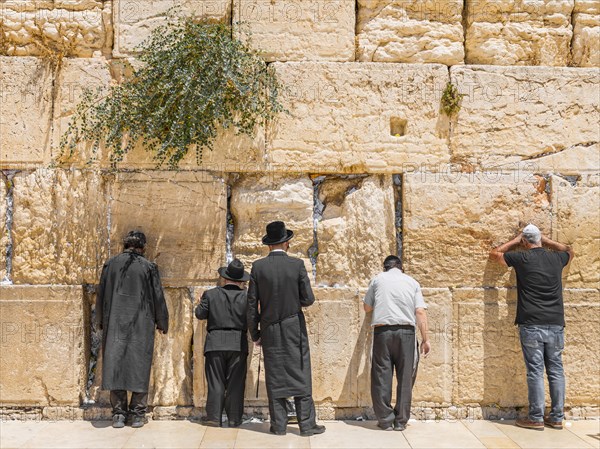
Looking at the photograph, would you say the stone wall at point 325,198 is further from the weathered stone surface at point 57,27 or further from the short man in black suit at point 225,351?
the short man in black suit at point 225,351

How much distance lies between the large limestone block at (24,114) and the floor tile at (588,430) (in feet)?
16.7

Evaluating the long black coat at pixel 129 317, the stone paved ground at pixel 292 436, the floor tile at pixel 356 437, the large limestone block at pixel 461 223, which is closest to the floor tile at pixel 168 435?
the stone paved ground at pixel 292 436

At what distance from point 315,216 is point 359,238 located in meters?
0.45

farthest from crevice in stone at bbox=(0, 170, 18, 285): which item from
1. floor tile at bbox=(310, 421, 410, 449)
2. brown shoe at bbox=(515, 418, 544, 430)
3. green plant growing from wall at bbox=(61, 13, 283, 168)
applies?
brown shoe at bbox=(515, 418, 544, 430)

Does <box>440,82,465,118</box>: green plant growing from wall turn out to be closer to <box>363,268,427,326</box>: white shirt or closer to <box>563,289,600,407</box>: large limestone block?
<box>363,268,427,326</box>: white shirt

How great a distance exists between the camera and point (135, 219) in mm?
5895

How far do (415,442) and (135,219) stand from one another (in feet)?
9.90

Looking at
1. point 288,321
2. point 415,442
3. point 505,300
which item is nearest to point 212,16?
point 288,321

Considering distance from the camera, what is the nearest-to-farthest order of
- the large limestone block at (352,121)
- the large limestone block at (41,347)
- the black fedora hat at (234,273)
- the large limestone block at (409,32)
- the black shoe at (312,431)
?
the black shoe at (312,431) → the black fedora hat at (234,273) → the large limestone block at (41,347) → the large limestone block at (352,121) → the large limestone block at (409,32)

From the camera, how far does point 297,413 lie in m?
5.30

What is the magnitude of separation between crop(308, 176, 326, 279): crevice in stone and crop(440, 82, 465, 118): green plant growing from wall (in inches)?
49.7

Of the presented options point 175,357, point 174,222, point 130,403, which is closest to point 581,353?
point 175,357

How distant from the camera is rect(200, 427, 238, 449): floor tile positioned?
4966 millimetres

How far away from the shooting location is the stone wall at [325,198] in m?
5.83
